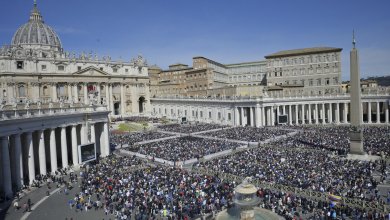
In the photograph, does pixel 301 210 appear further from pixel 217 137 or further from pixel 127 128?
pixel 127 128

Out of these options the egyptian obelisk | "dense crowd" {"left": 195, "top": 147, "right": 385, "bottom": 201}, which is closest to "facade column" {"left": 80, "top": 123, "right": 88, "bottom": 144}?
"dense crowd" {"left": 195, "top": 147, "right": 385, "bottom": 201}

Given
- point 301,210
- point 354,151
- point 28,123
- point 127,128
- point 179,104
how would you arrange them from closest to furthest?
point 301,210, point 28,123, point 354,151, point 127,128, point 179,104

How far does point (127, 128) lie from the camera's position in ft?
215

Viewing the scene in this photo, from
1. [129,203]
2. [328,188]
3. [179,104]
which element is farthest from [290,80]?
[129,203]

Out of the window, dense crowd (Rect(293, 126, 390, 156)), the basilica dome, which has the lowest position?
dense crowd (Rect(293, 126, 390, 156))

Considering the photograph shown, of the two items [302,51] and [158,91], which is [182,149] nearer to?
[302,51]

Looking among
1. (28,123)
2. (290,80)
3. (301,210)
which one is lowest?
(301,210)

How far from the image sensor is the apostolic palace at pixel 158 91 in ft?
130

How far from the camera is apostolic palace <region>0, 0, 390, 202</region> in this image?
39.6 meters

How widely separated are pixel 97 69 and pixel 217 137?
4538cm

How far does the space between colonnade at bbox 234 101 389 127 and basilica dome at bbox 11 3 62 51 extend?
196 feet

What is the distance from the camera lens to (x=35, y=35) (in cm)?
9356

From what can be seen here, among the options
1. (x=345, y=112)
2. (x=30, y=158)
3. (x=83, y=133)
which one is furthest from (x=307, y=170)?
(x=345, y=112)

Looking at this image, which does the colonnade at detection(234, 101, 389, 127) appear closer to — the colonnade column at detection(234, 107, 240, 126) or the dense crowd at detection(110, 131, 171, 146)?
the colonnade column at detection(234, 107, 240, 126)
